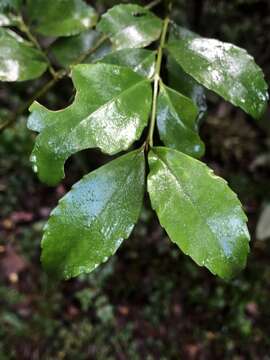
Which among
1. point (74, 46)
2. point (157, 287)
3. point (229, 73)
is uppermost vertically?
point (229, 73)

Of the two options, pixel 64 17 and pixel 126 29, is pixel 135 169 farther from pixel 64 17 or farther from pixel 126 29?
pixel 64 17

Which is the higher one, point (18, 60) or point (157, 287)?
point (18, 60)

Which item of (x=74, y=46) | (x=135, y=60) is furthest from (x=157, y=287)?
(x=135, y=60)

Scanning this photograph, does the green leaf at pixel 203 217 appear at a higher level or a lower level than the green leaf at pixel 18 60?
higher

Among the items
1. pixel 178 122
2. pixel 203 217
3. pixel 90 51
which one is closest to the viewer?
pixel 203 217

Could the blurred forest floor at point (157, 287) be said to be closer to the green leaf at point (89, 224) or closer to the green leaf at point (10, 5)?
the green leaf at point (10, 5)

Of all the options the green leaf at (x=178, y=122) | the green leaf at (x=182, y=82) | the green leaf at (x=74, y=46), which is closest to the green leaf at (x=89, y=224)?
the green leaf at (x=178, y=122)

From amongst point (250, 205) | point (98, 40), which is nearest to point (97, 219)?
point (98, 40)
